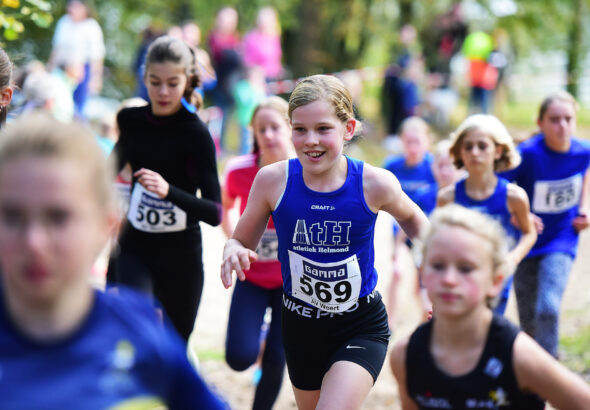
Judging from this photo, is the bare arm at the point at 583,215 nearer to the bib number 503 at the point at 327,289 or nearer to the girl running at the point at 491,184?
the girl running at the point at 491,184

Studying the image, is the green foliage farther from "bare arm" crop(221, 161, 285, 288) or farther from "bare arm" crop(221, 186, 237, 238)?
"bare arm" crop(221, 161, 285, 288)

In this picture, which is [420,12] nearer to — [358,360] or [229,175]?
[229,175]

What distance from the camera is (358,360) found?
372 centimetres

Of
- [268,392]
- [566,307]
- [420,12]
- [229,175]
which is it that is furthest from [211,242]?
[420,12]

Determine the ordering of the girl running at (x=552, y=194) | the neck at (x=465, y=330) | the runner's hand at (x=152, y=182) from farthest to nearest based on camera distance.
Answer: the girl running at (x=552, y=194) → the runner's hand at (x=152, y=182) → the neck at (x=465, y=330)

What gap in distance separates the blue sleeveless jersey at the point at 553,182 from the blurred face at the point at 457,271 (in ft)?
11.8

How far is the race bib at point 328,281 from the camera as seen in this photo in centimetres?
380

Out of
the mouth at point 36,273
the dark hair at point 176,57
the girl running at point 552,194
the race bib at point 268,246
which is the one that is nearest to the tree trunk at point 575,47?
the girl running at point 552,194

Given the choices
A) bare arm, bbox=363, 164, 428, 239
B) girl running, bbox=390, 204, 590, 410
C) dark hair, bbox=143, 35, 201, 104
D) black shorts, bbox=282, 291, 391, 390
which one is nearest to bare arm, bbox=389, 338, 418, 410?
girl running, bbox=390, 204, 590, 410

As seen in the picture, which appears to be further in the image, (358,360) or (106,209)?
(358,360)

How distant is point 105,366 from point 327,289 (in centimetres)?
188

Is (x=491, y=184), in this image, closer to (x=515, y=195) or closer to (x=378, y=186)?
(x=515, y=195)

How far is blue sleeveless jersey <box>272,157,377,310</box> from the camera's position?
12.3 ft

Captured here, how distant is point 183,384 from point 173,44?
9.81 feet
